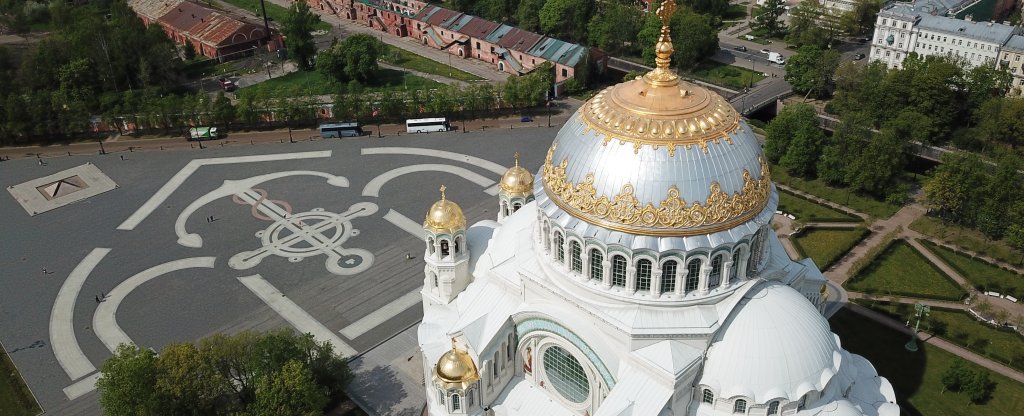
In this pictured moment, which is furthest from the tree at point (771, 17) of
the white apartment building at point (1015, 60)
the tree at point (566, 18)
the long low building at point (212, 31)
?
the long low building at point (212, 31)

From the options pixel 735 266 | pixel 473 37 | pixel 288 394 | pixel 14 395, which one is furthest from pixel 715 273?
pixel 473 37

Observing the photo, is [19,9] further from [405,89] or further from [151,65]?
[405,89]

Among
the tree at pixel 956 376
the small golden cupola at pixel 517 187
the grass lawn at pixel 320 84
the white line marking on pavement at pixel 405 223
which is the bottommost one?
the tree at pixel 956 376

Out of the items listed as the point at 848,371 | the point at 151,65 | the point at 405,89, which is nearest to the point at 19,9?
the point at 151,65

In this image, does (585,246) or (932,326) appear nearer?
(585,246)

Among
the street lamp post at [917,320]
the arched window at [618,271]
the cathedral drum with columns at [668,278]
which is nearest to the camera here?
the cathedral drum with columns at [668,278]

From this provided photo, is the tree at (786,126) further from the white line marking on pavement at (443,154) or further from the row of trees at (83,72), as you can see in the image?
the row of trees at (83,72)
